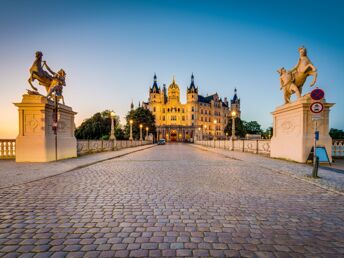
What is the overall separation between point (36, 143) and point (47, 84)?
392 centimetres

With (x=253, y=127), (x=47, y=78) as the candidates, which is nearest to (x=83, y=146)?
(x=47, y=78)

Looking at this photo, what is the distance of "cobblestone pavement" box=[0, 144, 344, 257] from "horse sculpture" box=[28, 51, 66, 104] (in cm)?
871

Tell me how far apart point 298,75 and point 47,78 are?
1577 cm

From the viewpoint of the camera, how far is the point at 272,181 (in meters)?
6.85

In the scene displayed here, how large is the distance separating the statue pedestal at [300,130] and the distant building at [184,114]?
8445 cm

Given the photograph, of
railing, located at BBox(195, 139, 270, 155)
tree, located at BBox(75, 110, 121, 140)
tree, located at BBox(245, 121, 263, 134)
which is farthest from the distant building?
railing, located at BBox(195, 139, 270, 155)

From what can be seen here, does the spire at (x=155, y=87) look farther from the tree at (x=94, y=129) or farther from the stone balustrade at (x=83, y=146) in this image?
the stone balustrade at (x=83, y=146)

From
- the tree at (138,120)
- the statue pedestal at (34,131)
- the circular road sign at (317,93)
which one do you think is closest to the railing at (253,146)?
the circular road sign at (317,93)

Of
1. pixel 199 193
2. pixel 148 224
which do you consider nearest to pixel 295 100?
pixel 199 193

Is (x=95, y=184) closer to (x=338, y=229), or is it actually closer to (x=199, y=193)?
(x=199, y=193)

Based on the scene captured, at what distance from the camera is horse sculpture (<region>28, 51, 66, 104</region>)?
11977 millimetres

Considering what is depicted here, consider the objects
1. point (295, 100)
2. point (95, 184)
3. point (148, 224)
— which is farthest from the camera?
point (295, 100)

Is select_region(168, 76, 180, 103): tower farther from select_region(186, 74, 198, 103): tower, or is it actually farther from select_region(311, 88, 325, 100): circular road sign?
select_region(311, 88, 325, 100): circular road sign

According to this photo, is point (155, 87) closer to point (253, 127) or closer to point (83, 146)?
point (253, 127)
